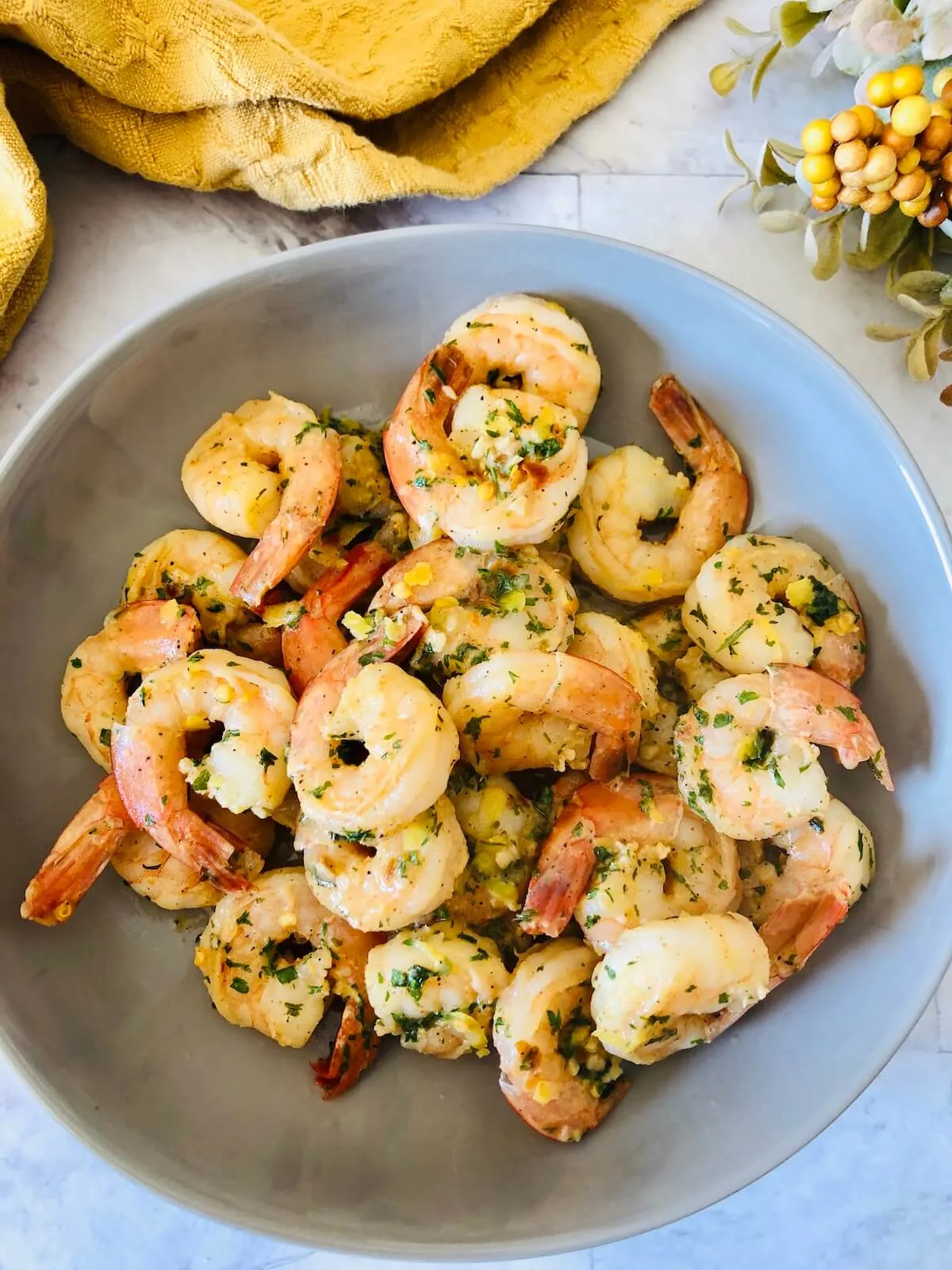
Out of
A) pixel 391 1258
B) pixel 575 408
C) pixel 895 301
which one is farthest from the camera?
pixel 895 301

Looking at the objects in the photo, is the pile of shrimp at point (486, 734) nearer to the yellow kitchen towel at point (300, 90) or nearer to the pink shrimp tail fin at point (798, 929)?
the pink shrimp tail fin at point (798, 929)

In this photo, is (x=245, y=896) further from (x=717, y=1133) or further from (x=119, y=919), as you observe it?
(x=717, y=1133)

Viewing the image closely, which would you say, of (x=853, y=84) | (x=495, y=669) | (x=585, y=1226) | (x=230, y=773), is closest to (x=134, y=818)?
(x=230, y=773)

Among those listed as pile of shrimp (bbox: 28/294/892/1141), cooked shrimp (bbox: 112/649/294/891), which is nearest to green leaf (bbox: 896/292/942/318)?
pile of shrimp (bbox: 28/294/892/1141)

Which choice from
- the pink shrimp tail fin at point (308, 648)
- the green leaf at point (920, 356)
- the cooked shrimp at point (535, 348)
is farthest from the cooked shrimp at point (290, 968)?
the green leaf at point (920, 356)

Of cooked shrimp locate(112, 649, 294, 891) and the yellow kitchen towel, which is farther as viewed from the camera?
the yellow kitchen towel

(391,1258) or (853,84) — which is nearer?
(391,1258)

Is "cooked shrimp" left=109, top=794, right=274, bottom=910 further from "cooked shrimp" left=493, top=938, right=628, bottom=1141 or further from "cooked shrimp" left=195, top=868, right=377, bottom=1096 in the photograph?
"cooked shrimp" left=493, top=938, right=628, bottom=1141
